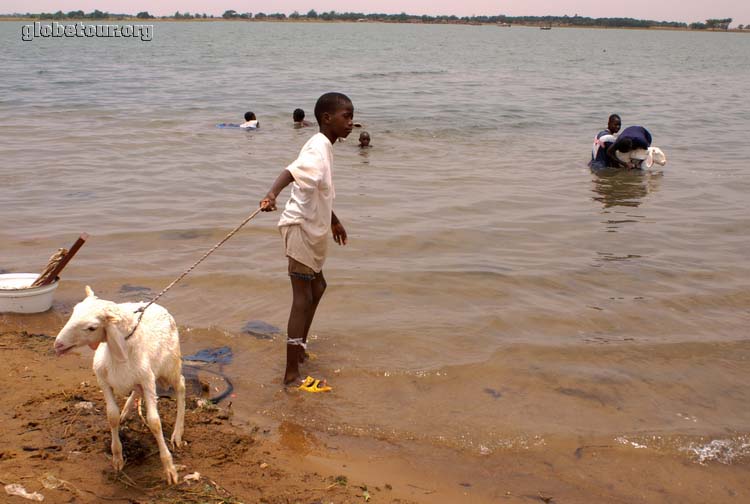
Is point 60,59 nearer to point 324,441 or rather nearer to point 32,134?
point 32,134

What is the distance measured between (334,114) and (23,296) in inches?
124

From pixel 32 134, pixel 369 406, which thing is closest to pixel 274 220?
pixel 369 406

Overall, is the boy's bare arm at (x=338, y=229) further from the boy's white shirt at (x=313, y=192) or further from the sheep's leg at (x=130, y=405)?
the sheep's leg at (x=130, y=405)

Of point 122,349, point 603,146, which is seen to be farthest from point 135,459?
point 603,146

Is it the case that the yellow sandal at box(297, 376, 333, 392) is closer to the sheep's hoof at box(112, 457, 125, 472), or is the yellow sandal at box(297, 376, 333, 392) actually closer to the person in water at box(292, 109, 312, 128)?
the sheep's hoof at box(112, 457, 125, 472)

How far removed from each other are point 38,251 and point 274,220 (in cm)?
283

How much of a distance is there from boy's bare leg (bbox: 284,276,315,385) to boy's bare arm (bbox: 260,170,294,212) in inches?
28.6

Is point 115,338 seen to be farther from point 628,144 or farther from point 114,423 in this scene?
point 628,144

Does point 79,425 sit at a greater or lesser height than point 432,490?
greater

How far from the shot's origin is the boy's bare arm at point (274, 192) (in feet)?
14.3

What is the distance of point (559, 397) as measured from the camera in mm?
5191

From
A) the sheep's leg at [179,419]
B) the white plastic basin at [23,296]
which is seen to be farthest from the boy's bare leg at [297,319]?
the white plastic basin at [23,296]

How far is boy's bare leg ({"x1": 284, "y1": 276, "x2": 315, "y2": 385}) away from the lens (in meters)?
5.00

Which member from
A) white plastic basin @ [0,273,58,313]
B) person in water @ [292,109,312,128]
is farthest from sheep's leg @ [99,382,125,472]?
person in water @ [292,109,312,128]
